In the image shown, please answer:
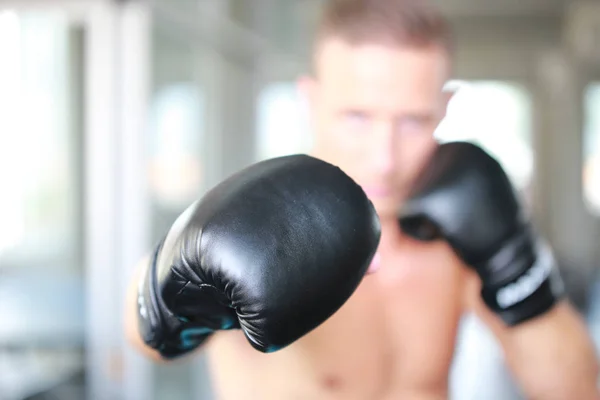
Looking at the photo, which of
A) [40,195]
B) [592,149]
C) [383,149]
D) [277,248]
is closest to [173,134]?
[40,195]

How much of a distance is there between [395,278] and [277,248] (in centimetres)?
25

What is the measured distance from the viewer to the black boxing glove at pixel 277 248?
440mm

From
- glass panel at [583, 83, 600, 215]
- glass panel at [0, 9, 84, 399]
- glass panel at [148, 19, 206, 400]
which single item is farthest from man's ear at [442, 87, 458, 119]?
glass panel at [583, 83, 600, 215]

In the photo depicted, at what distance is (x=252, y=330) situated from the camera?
0.45 m

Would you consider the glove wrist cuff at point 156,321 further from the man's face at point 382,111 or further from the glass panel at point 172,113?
the glass panel at point 172,113

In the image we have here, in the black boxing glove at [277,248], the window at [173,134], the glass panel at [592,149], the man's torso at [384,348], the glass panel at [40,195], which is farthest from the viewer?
the glass panel at [592,149]

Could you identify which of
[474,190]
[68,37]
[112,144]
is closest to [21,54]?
[68,37]

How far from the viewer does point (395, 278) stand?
0.66 meters

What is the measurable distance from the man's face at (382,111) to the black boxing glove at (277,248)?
8cm

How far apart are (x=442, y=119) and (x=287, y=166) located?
0.18m

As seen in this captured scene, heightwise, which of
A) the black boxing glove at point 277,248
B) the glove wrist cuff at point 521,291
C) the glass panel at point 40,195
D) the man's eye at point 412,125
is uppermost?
the man's eye at point 412,125

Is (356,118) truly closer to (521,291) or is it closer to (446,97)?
(446,97)

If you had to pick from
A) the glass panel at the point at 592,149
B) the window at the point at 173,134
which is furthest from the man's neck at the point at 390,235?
the glass panel at the point at 592,149

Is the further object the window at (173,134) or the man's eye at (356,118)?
the window at (173,134)
